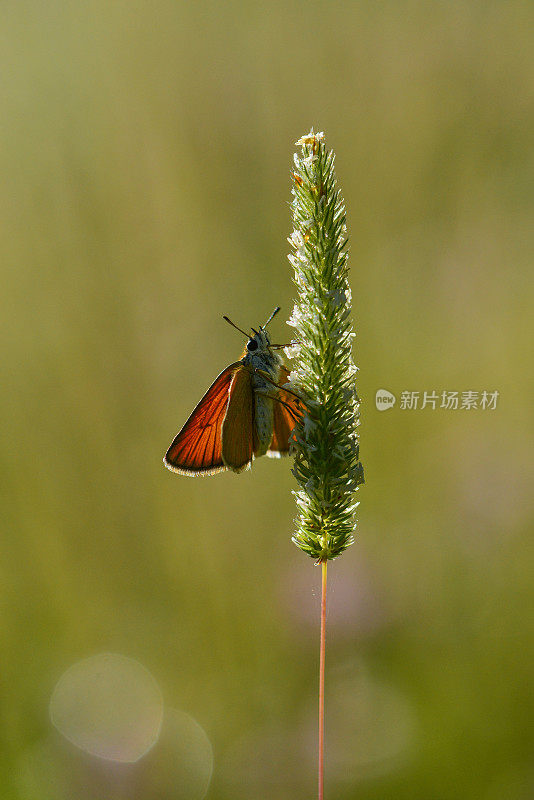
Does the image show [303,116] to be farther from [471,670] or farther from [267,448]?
[471,670]

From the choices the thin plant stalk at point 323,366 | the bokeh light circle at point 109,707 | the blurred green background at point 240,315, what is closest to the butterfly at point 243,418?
the thin plant stalk at point 323,366

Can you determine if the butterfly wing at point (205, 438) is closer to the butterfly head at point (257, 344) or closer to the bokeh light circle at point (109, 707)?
the butterfly head at point (257, 344)

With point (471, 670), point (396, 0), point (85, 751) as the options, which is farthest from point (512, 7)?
point (85, 751)

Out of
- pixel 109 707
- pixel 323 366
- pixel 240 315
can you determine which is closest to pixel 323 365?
pixel 323 366

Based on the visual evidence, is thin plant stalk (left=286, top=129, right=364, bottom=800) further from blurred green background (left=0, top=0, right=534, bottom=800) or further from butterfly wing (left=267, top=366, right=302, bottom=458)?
blurred green background (left=0, top=0, right=534, bottom=800)

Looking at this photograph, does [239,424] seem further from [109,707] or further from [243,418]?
[109,707]

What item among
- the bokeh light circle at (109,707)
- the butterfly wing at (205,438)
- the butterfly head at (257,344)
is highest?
the butterfly head at (257,344)
